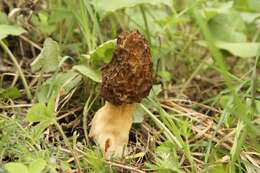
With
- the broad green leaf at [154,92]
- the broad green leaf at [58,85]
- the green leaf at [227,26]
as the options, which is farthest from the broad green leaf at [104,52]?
the green leaf at [227,26]

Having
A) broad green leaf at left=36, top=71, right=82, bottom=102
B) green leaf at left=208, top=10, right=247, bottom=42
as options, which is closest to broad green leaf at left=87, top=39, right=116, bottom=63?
broad green leaf at left=36, top=71, right=82, bottom=102

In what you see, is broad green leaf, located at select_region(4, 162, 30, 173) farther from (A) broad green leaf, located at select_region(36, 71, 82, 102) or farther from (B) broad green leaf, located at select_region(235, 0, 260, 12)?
(B) broad green leaf, located at select_region(235, 0, 260, 12)

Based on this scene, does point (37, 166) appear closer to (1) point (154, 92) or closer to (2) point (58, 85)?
(2) point (58, 85)

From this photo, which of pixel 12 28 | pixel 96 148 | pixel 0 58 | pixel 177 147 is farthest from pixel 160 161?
pixel 0 58

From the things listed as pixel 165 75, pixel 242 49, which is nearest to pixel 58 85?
pixel 165 75

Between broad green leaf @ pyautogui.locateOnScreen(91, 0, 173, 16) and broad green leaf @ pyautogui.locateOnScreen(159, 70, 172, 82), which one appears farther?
broad green leaf @ pyautogui.locateOnScreen(159, 70, 172, 82)

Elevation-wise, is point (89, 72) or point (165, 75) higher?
point (89, 72)
